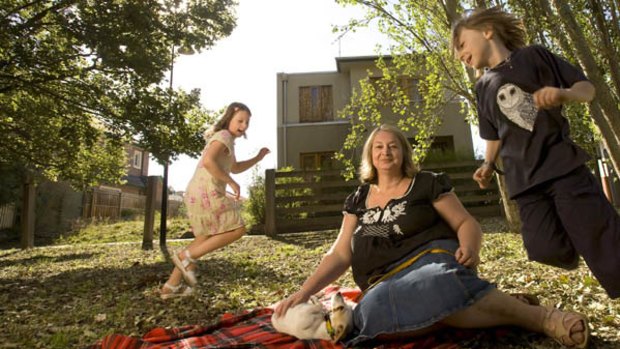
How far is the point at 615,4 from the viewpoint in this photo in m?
4.75

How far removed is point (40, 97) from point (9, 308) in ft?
16.3

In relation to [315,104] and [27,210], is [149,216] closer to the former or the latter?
[27,210]

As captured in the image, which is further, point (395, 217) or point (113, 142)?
point (113, 142)

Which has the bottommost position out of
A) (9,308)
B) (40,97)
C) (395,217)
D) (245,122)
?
(9,308)

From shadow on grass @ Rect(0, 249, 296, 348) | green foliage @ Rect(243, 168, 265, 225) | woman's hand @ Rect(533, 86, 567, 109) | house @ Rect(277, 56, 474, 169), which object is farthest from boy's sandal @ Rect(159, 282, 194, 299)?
house @ Rect(277, 56, 474, 169)

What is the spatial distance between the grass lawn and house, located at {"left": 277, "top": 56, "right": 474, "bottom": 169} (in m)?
10.5

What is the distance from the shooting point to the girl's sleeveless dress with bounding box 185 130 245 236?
3465mm

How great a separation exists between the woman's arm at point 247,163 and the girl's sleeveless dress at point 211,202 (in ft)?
0.79

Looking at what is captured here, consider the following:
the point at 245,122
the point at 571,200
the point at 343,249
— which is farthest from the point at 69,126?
the point at 571,200

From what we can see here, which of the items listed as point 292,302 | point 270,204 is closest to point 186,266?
point 292,302

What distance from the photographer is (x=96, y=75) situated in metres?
7.09

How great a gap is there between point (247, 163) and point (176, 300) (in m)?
1.39

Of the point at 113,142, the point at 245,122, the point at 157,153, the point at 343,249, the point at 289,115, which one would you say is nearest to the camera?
the point at 343,249

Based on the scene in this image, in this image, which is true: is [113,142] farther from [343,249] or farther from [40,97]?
[343,249]
